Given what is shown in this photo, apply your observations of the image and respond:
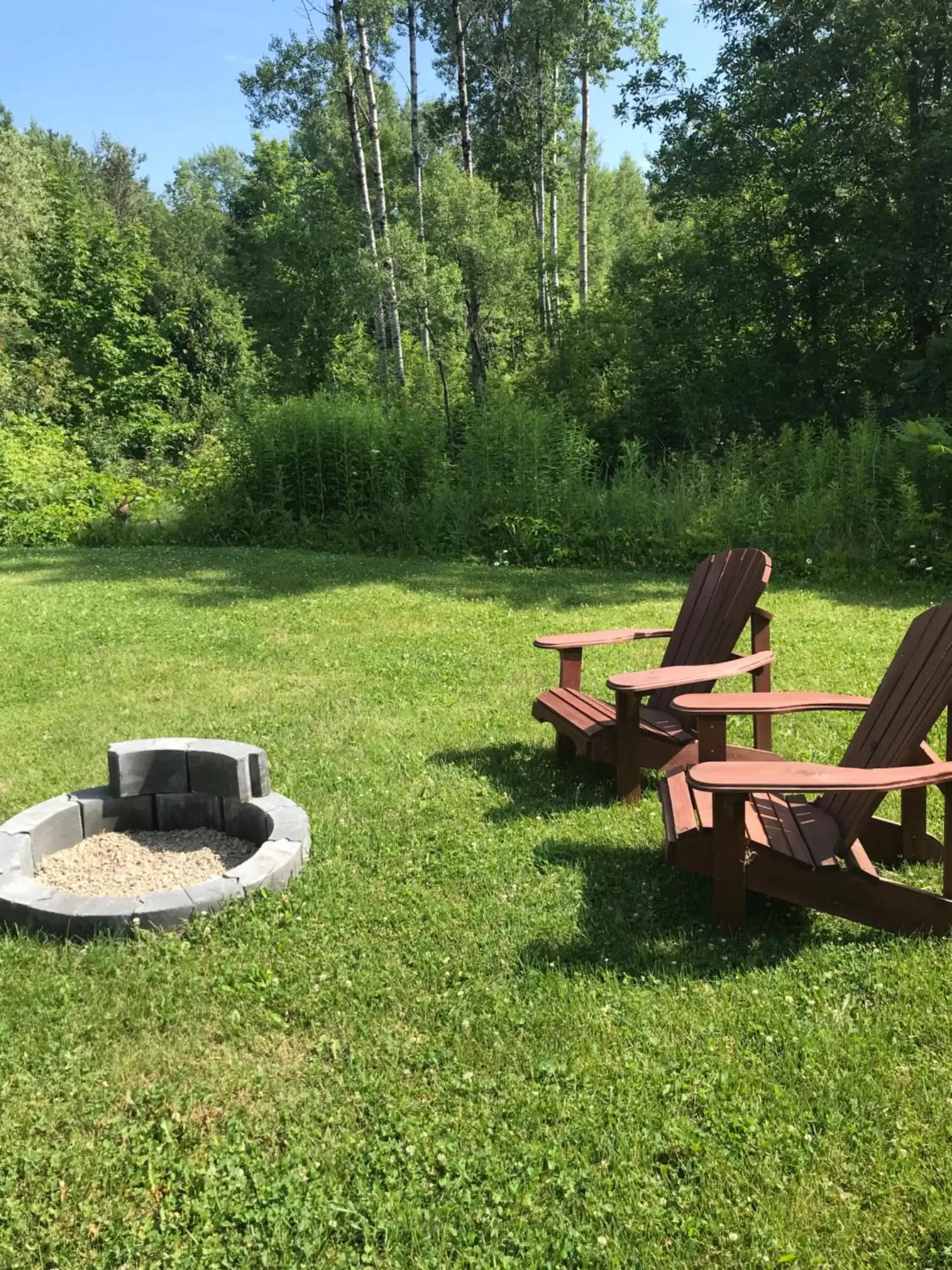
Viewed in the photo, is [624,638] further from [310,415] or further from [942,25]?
[942,25]

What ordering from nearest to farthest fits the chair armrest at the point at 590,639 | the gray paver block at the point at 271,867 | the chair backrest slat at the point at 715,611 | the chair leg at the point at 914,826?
1. the gray paver block at the point at 271,867
2. the chair leg at the point at 914,826
3. the chair backrest slat at the point at 715,611
4. the chair armrest at the point at 590,639

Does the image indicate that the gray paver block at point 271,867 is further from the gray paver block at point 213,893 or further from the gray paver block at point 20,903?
the gray paver block at point 20,903

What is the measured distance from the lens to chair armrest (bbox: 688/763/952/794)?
99.9 inches

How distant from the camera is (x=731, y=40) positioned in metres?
12.9

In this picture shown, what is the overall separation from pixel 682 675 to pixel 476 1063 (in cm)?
182

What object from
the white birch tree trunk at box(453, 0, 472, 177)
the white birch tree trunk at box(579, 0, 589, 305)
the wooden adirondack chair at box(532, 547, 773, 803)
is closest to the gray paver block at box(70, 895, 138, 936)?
the wooden adirondack chair at box(532, 547, 773, 803)

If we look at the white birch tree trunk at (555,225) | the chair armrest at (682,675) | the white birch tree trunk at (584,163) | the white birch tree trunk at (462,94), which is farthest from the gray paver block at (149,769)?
the white birch tree trunk at (462,94)

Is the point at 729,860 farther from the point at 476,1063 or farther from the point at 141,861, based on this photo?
the point at 141,861

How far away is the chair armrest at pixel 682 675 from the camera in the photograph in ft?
11.6

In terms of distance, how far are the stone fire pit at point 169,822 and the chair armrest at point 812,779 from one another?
1.57 metres

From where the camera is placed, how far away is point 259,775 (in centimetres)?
358

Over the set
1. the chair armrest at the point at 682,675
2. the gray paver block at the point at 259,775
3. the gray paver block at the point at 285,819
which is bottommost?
the gray paver block at the point at 285,819

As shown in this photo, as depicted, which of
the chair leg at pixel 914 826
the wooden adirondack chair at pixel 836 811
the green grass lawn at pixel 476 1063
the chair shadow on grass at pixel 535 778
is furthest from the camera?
the chair shadow on grass at pixel 535 778

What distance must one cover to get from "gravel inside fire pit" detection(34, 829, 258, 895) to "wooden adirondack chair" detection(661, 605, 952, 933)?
5.76 feet
